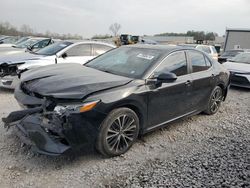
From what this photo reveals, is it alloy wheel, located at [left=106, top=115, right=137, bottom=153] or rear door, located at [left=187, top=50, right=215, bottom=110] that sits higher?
rear door, located at [left=187, top=50, right=215, bottom=110]

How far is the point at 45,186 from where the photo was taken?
9.19ft

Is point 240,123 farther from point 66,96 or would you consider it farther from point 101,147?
point 66,96

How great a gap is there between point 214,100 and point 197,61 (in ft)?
3.82

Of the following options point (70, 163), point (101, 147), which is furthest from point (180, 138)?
point (70, 163)

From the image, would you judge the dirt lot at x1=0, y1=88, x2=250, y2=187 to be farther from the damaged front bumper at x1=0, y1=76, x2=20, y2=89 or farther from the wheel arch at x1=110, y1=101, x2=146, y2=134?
the damaged front bumper at x1=0, y1=76, x2=20, y2=89

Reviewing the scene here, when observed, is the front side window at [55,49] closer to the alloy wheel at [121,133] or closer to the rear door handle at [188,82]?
the rear door handle at [188,82]

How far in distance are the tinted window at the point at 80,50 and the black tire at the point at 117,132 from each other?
4488 mm

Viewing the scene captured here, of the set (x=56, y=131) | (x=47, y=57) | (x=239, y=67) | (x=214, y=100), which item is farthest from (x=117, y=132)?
(x=239, y=67)

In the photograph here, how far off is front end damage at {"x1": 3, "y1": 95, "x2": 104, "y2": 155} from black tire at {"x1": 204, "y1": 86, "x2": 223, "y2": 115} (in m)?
3.16

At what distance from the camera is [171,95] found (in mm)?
4102

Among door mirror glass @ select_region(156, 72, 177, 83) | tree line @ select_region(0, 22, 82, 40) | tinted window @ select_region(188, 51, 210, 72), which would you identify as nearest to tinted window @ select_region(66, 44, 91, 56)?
tinted window @ select_region(188, 51, 210, 72)

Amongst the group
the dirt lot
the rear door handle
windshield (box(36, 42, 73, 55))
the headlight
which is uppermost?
windshield (box(36, 42, 73, 55))

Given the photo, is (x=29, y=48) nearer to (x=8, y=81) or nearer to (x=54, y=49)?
(x=54, y=49)

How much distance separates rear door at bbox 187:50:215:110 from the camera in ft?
15.3
